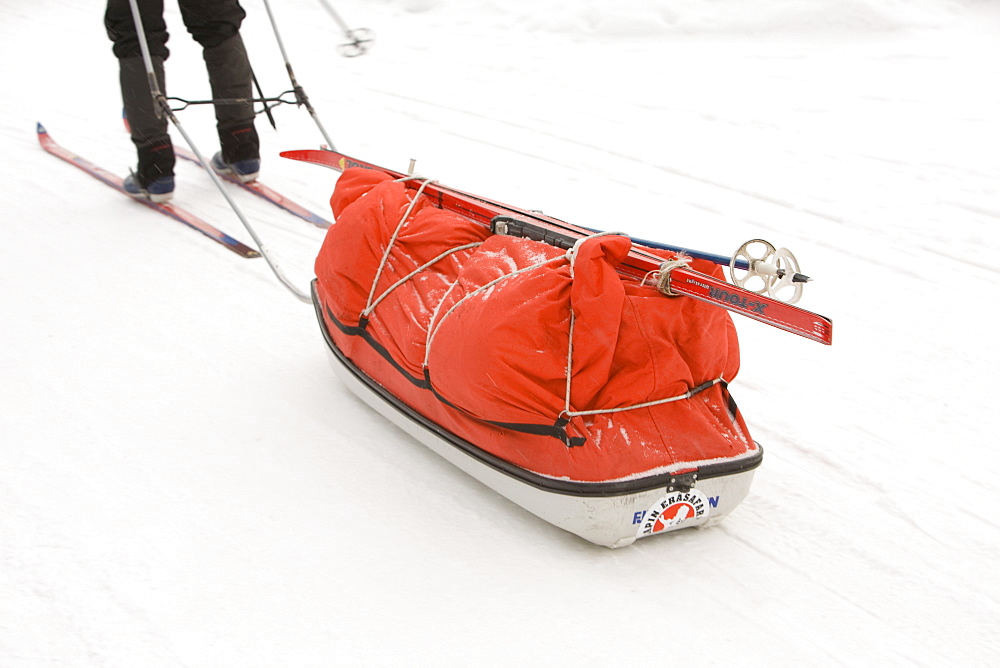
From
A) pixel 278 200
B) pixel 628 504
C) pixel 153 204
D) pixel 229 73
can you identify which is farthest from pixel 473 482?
pixel 229 73

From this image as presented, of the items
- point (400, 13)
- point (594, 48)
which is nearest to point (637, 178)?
point (594, 48)

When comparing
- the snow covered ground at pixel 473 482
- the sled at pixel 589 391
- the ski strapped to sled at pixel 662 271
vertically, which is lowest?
the snow covered ground at pixel 473 482

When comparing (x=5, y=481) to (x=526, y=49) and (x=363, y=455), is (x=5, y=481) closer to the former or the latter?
(x=363, y=455)

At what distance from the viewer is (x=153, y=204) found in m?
4.19

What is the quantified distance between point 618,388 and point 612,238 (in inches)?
13.5

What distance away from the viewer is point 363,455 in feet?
8.02

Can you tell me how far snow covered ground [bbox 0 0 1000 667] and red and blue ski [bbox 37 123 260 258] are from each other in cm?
6

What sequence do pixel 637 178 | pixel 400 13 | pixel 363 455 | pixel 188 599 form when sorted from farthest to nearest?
1. pixel 400 13
2. pixel 637 178
3. pixel 363 455
4. pixel 188 599

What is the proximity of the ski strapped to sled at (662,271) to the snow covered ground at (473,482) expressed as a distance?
25.8 inches

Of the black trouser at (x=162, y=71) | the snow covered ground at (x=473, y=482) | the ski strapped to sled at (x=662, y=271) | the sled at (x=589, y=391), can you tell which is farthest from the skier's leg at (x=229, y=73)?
the sled at (x=589, y=391)

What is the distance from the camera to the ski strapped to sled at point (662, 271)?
5.51 ft

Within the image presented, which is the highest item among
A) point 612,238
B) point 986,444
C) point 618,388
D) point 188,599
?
point 612,238

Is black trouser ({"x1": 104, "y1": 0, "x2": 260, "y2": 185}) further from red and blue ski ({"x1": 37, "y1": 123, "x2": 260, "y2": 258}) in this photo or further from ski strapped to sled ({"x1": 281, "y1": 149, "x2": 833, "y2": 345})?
ski strapped to sled ({"x1": 281, "y1": 149, "x2": 833, "y2": 345})

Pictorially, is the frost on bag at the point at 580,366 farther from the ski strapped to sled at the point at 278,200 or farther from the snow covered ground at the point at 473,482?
the ski strapped to sled at the point at 278,200
